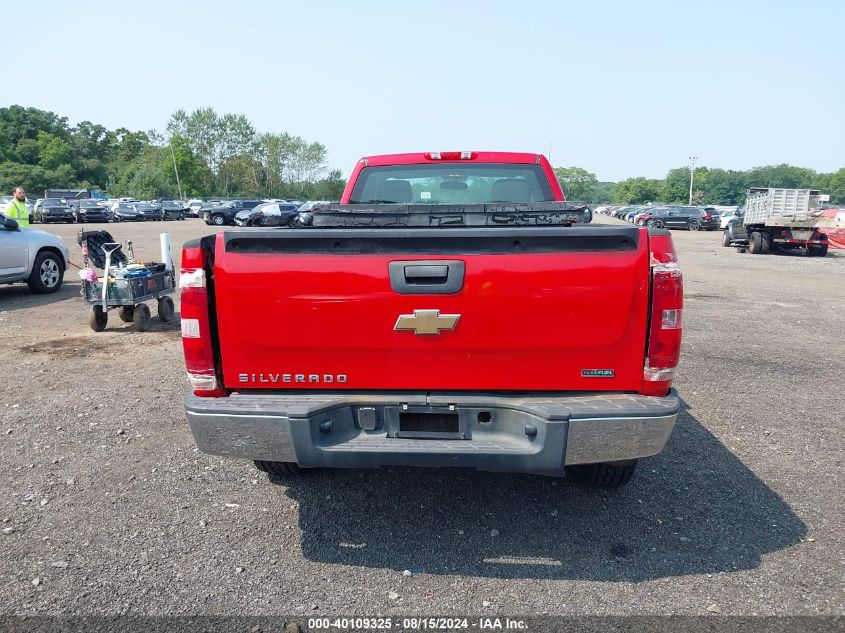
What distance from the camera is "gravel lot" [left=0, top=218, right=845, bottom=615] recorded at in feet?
9.59

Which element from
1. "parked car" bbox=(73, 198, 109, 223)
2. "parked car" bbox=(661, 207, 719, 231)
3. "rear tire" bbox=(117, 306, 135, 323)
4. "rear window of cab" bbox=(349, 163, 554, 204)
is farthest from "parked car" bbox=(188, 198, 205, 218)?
"rear window of cab" bbox=(349, 163, 554, 204)

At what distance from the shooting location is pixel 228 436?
2980 millimetres

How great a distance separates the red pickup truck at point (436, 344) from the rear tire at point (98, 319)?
6.18 meters

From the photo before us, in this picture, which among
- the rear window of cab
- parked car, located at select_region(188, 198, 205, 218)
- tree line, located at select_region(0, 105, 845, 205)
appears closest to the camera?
the rear window of cab

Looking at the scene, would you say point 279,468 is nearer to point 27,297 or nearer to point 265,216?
point 27,297

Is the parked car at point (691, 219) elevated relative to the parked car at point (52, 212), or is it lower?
lower

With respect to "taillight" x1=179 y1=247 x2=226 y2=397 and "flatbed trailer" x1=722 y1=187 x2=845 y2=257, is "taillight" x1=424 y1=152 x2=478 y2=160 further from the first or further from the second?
"flatbed trailer" x1=722 y1=187 x2=845 y2=257

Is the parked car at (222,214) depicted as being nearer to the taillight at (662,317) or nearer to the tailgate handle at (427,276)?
the tailgate handle at (427,276)

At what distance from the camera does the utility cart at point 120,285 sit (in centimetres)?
818

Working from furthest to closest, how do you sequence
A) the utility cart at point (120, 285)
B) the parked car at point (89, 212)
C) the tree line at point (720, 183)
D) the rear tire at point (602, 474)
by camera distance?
the tree line at point (720, 183) → the parked car at point (89, 212) → the utility cart at point (120, 285) → the rear tire at point (602, 474)

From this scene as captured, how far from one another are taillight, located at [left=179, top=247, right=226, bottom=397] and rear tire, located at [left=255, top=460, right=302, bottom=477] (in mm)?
964

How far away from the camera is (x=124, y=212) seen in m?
47.8

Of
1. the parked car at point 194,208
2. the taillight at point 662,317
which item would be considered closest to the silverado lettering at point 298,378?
the taillight at point 662,317

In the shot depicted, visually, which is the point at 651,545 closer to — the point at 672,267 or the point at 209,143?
the point at 672,267
